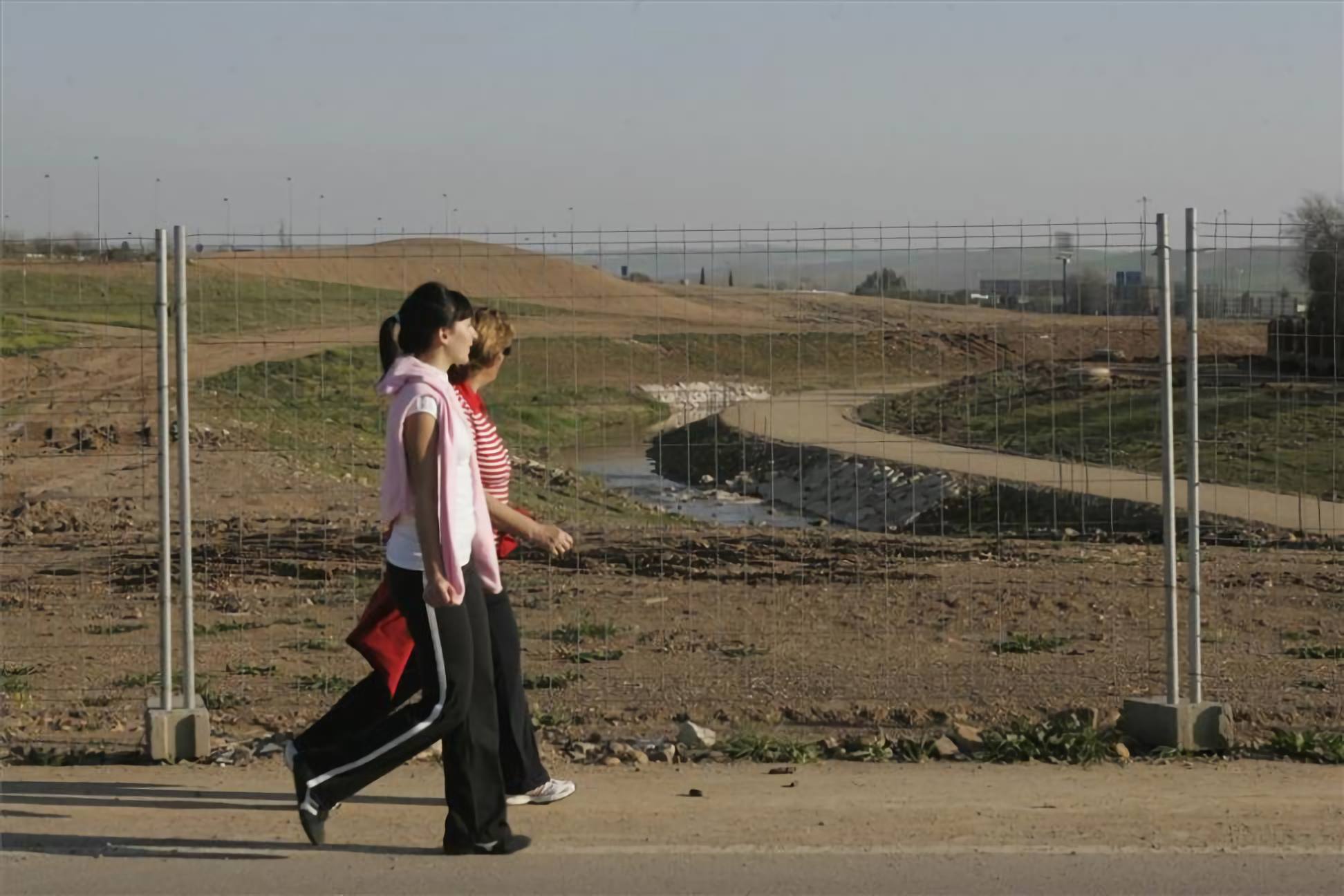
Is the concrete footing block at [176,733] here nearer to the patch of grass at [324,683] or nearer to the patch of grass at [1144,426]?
the patch of grass at [324,683]

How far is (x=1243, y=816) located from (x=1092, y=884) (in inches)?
40.4

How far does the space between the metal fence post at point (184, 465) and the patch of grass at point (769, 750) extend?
86.1 inches

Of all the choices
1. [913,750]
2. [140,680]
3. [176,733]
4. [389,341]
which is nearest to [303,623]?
[140,680]

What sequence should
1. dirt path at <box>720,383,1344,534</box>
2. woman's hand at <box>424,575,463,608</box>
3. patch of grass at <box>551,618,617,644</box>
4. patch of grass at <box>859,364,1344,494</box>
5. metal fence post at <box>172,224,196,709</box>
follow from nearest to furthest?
woman's hand at <box>424,575,463,608</box> → metal fence post at <box>172,224,196,709</box> → patch of grass at <box>551,618,617,644</box> → dirt path at <box>720,383,1344,534</box> → patch of grass at <box>859,364,1344,494</box>

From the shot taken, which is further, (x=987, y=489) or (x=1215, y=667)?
(x=987, y=489)

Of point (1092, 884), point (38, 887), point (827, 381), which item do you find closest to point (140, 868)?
point (38, 887)

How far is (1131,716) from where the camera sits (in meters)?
7.19

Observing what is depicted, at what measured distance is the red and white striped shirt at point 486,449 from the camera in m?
5.84

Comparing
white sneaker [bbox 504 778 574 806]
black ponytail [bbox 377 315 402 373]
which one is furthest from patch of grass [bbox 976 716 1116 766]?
black ponytail [bbox 377 315 402 373]

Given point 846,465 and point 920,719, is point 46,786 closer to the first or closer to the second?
point 920,719

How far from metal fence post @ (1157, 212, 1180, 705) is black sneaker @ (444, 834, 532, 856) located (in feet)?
9.50

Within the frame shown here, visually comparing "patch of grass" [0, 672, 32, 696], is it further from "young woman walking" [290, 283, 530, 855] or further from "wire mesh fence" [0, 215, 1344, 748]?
"young woman walking" [290, 283, 530, 855]

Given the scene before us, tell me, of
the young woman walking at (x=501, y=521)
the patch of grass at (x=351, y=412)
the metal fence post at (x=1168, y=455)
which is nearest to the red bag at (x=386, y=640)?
the young woman walking at (x=501, y=521)

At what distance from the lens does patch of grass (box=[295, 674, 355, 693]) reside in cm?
845
